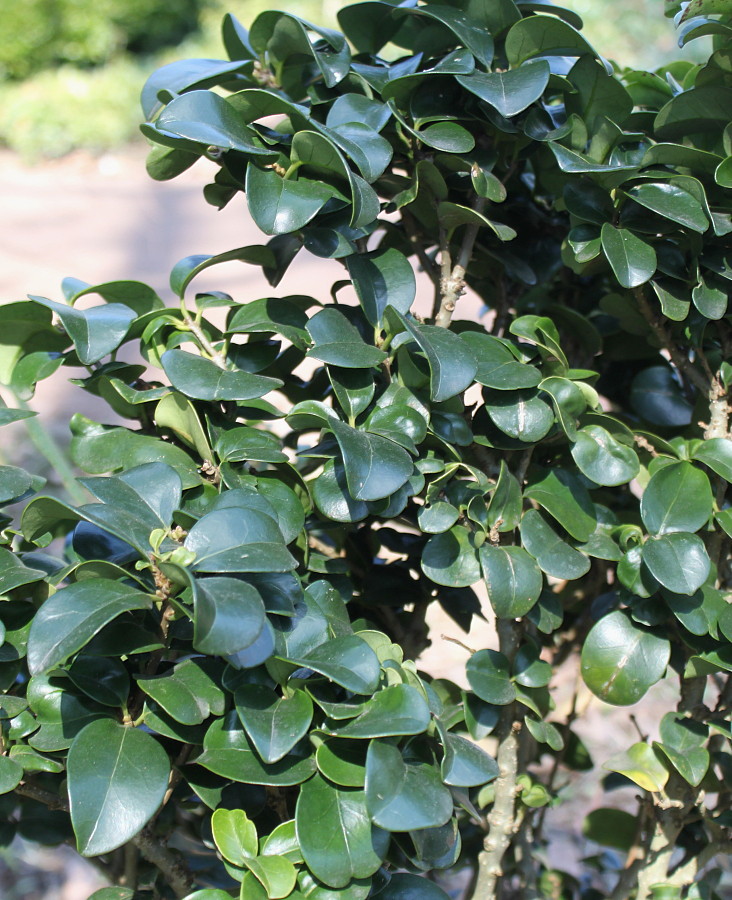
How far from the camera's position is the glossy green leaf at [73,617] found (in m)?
0.49

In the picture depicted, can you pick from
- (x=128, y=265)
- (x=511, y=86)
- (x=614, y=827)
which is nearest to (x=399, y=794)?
(x=511, y=86)

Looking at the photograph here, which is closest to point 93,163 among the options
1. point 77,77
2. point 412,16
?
point 77,77

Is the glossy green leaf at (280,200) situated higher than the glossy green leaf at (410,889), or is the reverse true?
the glossy green leaf at (280,200)

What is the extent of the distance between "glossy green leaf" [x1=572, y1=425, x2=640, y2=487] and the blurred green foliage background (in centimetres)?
610

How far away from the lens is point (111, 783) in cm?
53

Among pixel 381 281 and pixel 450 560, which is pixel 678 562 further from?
pixel 381 281

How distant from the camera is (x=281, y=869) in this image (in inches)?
22.9

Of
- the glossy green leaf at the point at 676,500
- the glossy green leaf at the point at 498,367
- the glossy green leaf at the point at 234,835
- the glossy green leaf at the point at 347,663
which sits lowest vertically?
the glossy green leaf at the point at 234,835

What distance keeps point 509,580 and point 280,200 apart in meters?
0.32

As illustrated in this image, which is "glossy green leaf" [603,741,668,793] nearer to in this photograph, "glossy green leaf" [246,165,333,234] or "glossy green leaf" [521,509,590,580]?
"glossy green leaf" [521,509,590,580]

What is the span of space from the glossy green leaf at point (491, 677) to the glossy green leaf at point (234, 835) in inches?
8.2

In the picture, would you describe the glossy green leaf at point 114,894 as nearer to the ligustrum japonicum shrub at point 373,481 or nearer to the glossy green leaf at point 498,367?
the ligustrum japonicum shrub at point 373,481

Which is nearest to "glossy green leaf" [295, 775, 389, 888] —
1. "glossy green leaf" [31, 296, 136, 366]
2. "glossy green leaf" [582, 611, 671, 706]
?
"glossy green leaf" [582, 611, 671, 706]

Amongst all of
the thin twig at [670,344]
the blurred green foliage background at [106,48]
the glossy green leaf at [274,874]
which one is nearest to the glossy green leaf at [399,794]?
the glossy green leaf at [274,874]
